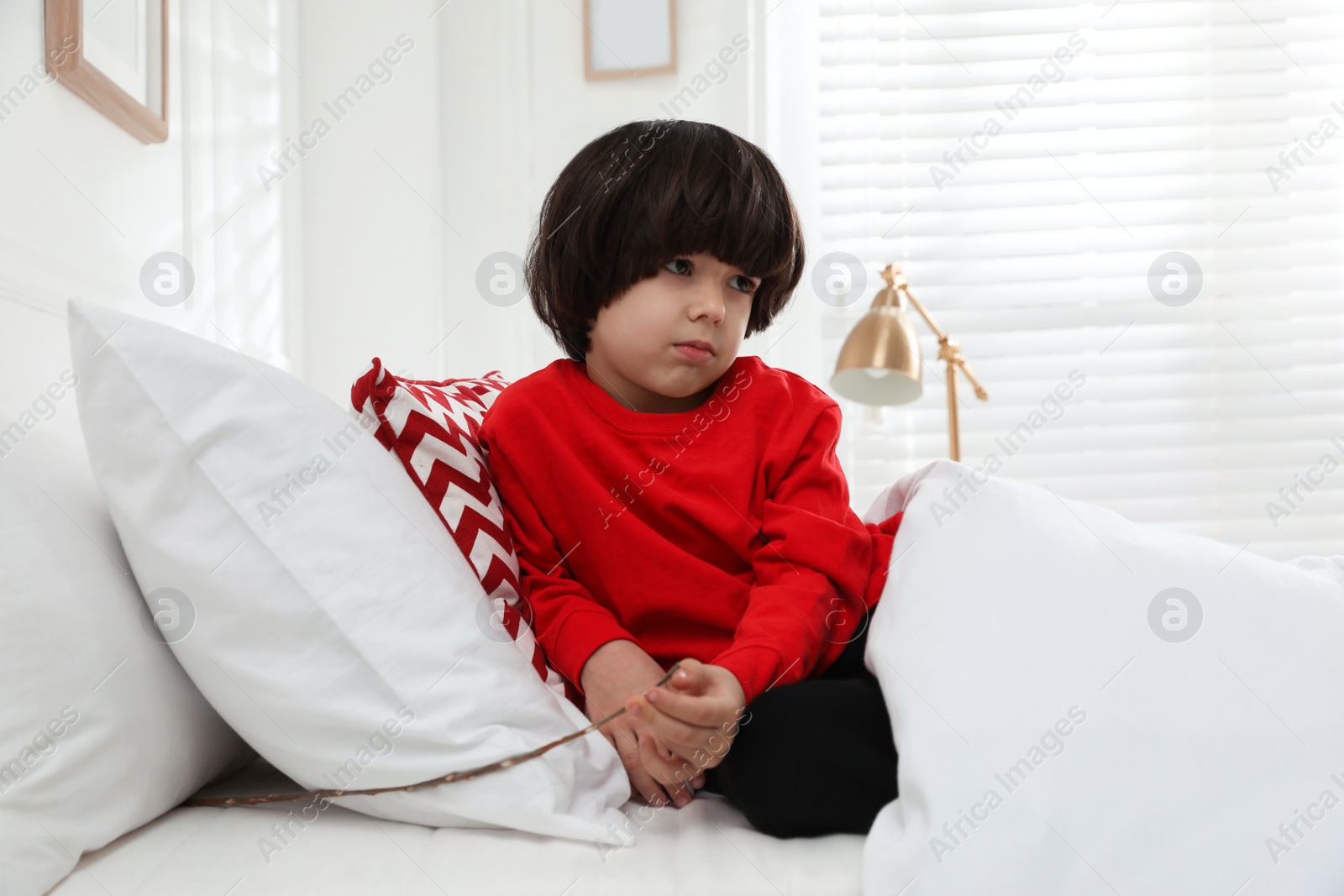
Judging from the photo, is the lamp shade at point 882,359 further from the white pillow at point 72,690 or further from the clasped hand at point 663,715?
the white pillow at point 72,690

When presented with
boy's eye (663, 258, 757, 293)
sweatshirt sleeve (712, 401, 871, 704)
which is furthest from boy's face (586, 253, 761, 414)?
sweatshirt sleeve (712, 401, 871, 704)

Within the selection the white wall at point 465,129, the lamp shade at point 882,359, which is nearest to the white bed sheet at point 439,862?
the lamp shade at point 882,359

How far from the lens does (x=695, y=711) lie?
0.64 meters

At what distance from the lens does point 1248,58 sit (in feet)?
6.82

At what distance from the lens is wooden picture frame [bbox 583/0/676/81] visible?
1983 millimetres

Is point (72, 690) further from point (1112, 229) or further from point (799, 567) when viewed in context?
point (1112, 229)

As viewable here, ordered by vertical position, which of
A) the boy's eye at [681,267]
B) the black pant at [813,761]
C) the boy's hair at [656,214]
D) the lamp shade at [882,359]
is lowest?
the black pant at [813,761]

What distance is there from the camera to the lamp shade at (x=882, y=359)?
5.27 feet

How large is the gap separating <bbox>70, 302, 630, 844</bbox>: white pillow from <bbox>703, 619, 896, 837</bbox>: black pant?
4.2 inches

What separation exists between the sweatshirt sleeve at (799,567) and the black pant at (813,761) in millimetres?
37

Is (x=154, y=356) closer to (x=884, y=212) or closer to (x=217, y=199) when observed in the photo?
(x=217, y=199)

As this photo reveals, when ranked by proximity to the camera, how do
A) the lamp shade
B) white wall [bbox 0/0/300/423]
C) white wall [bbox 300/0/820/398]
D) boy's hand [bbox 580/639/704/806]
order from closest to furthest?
boy's hand [bbox 580/639/704/806]
white wall [bbox 0/0/300/423]
the lamp shade
white wall [bbox 300/0/820/398]

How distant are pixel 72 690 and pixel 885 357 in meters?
1.29

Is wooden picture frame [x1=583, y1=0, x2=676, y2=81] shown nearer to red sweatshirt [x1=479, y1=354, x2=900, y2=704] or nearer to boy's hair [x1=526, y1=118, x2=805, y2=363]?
boy's hair [x1=526, y1=118, x2=805, y2=363]
